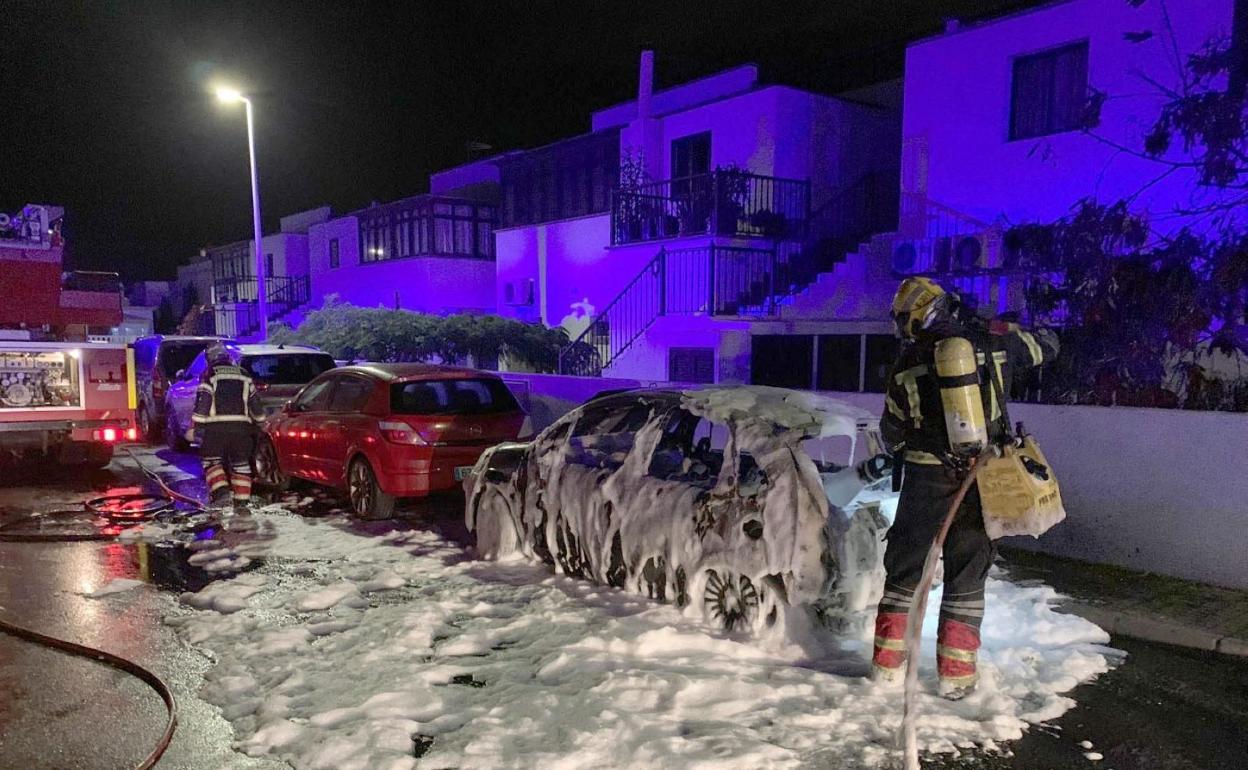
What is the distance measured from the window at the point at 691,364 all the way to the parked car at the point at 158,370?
832cm

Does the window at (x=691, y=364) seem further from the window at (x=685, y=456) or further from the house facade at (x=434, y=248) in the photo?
the house facade at (x=434, y=248)

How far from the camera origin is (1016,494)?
409 cm

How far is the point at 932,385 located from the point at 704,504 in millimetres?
1563

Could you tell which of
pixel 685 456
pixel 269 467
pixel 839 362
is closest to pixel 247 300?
pixel 269 467

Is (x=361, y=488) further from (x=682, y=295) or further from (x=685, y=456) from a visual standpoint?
(x=682, y=295)

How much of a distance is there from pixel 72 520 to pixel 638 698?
723 centimetres

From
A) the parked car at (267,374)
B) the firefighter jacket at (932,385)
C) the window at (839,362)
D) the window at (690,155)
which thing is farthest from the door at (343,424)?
the window at (690,155)

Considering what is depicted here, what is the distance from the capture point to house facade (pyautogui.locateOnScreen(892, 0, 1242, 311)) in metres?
10.8

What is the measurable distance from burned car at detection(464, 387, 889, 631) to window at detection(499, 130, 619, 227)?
1454 cm

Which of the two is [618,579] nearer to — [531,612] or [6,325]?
[531,612]

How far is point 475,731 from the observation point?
388cm

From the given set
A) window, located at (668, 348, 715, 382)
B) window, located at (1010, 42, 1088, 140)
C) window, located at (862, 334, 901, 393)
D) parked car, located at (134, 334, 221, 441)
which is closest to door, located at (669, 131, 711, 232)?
window, located at (668, 348, 715, 382)

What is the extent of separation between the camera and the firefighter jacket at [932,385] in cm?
430

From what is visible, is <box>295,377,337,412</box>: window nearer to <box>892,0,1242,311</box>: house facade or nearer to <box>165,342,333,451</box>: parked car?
<box>165,342,333,451</box>: parked car
